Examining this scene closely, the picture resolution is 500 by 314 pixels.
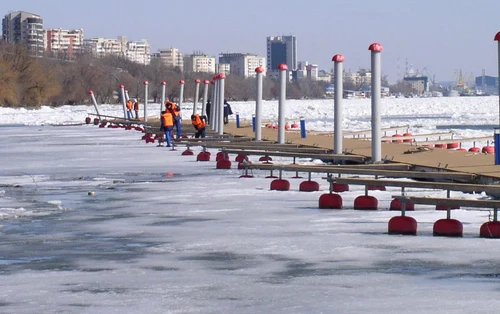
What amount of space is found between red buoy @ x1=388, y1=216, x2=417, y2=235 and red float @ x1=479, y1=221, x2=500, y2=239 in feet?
2.21

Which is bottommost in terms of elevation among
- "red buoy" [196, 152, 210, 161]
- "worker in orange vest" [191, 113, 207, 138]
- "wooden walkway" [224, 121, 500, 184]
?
"red buoy" [196, 152, 210, 161]

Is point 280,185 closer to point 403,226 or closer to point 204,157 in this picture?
point 403,226

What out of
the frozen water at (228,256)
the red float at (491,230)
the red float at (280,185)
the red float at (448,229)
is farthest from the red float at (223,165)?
the red float at (491,230)

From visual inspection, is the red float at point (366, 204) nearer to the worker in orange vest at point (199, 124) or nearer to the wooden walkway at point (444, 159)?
the wooden walkway at point (444, 159)

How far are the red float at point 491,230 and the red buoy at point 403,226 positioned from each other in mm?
673

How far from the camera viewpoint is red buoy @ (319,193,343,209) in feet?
44.3

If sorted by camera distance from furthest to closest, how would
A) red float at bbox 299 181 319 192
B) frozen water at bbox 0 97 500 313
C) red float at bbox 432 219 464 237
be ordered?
red float at bbox 299 181 319 192, red float at bbox 432 219 464 237, frozen water at bbox 0 97 500 313

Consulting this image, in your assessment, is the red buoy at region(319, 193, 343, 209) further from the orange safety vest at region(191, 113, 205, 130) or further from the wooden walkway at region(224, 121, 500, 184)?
the orange safety vest at region(191, 113, 205, 130)

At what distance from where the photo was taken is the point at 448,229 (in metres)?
10.6

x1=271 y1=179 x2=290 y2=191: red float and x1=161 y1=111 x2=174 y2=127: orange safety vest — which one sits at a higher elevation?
x1=161 y1=111 x2=174 y2=127: orange safety vest

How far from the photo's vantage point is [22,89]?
11031 centimetres

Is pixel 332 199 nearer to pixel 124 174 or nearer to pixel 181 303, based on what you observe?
pixel 181 303

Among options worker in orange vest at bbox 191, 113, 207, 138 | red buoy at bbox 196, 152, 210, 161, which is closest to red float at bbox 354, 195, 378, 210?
red buoy at bbox 196, 152, 210, 161

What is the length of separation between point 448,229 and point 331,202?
3074mm
